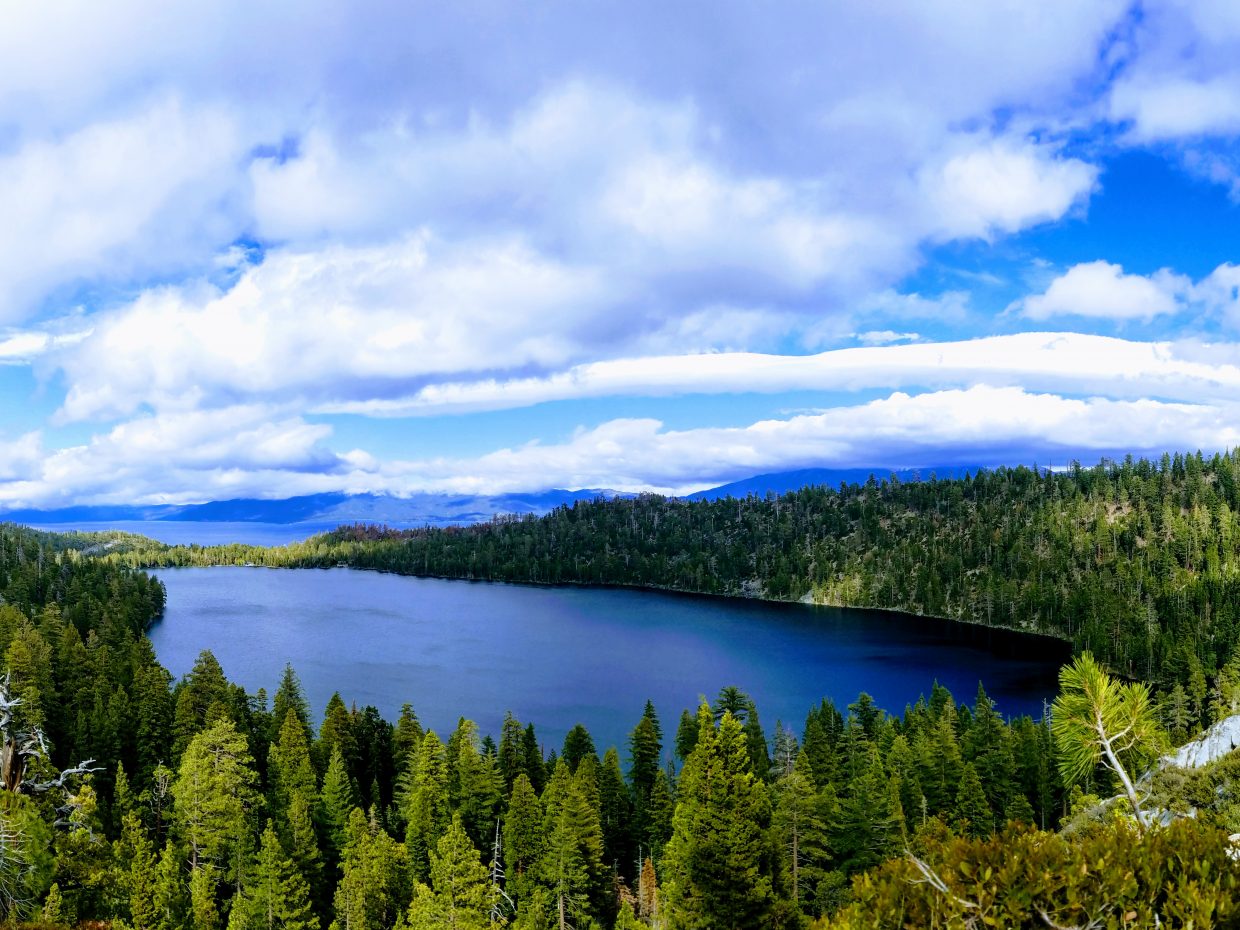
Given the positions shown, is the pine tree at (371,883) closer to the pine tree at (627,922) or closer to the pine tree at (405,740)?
the pine tree at (627,922)

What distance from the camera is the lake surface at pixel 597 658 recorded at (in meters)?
96.9

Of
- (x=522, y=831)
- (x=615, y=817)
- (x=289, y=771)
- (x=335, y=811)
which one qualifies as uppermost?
(x=289, y=771)

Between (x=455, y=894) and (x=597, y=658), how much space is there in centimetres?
9683

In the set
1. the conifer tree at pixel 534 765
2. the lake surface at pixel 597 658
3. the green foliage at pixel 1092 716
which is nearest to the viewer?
the green foliage at pixel 1092 716

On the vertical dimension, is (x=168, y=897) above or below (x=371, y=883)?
above

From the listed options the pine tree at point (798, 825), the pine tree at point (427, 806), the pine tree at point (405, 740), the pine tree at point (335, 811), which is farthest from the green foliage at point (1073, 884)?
the pine tree at point (405, 740)

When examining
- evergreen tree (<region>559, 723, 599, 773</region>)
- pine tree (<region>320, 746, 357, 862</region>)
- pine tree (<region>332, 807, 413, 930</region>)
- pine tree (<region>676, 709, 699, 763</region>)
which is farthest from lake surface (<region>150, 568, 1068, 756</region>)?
pine tree (<region>332, 807, 413, 930</region>)

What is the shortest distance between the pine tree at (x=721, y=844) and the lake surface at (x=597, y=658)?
2178 inches

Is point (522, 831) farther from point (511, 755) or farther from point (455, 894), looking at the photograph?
point (455, 894)

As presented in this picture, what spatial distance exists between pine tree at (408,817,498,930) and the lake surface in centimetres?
4716

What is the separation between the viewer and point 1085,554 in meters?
182

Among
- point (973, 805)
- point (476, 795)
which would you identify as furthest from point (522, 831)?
point (973, 805)

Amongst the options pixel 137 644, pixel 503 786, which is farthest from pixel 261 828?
pixel 137 644

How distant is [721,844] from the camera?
84.4 ft
